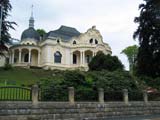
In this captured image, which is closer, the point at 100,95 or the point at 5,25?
the point at 100,95

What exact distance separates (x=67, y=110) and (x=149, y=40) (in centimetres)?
2202

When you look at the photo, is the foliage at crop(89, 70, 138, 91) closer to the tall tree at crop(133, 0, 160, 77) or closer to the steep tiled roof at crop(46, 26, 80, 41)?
the tall tree at crop(133, 0, 160, 77)

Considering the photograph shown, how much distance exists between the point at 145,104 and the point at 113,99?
138 inches

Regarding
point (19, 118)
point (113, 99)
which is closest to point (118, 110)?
point (113, 99)

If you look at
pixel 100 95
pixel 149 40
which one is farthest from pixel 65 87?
pixel 149 40

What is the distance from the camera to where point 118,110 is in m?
22.3

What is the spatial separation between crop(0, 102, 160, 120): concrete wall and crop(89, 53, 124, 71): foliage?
1992 cm

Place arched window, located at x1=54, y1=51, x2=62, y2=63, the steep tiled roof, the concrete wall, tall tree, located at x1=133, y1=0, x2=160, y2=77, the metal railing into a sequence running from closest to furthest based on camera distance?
1. the concrete wall
2. the metal railing
3. tall tree, located at x1=133, y1=0, x2=160, y2=77
4. arched window, located at x1=54, y1=51, x2=62, y2=63
5. the steep tiled roof

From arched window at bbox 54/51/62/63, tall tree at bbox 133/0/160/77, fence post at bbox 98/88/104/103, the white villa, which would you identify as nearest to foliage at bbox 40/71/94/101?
fence post at bbox 98/88/104/103

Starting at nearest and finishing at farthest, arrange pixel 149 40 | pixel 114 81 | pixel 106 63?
1. pixel 114 81
2. pixel 149 40
3. pixel 106 63

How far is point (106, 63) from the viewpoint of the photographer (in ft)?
147

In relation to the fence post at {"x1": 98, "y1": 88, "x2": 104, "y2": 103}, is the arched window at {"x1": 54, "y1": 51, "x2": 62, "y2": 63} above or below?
above

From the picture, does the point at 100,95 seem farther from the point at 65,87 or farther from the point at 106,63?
the point at 106,63

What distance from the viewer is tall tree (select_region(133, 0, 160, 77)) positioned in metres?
37.2
